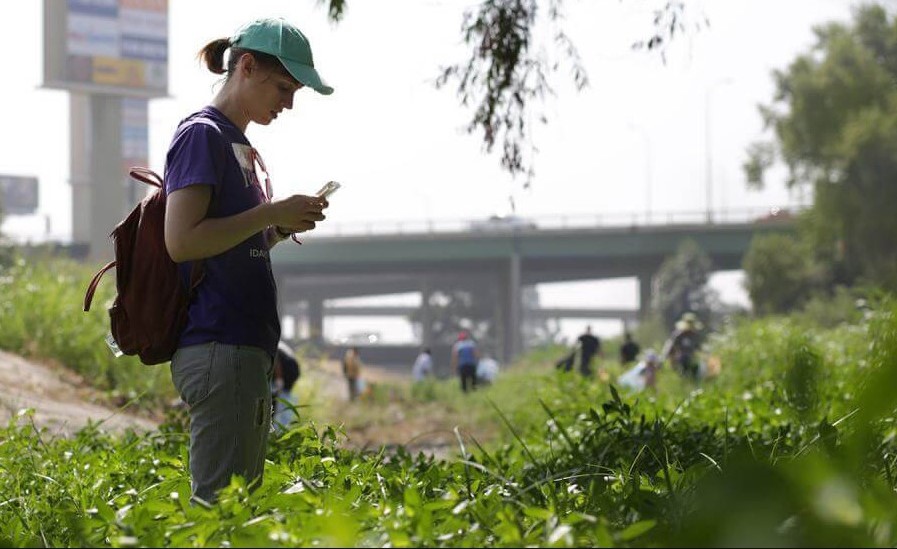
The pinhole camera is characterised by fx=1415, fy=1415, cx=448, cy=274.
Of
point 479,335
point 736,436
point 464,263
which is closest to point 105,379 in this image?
point 736,436

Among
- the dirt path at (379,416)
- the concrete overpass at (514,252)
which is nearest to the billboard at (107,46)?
the concrete overpass at (514,252)

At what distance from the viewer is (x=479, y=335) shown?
91.3m

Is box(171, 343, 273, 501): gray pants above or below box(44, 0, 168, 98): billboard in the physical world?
below

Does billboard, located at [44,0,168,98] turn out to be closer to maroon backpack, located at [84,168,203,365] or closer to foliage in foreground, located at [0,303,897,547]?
foliage in foreground, located at [0,303,897,547]

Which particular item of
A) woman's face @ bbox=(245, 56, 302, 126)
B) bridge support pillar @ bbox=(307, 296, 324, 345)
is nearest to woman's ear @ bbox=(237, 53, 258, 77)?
woman's face @ bbox=(245, 56, 302, 126)

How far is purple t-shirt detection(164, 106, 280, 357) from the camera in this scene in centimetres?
332

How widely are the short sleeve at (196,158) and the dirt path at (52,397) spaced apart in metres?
4.48

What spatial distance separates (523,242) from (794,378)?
6756 centimetres

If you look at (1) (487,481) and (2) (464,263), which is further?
(2) (464,263)

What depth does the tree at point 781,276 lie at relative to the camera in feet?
148

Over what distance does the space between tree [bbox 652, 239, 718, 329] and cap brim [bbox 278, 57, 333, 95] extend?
195ft

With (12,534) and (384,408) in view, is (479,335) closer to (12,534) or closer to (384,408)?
(384,408)

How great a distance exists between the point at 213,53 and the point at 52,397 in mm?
7413

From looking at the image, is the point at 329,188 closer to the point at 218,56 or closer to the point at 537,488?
the point at 218,56
